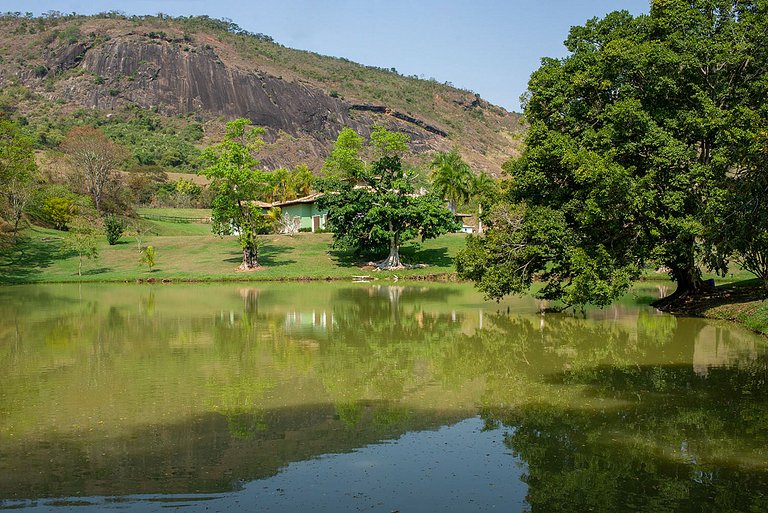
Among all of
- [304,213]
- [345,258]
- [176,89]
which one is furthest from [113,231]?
[176,89]

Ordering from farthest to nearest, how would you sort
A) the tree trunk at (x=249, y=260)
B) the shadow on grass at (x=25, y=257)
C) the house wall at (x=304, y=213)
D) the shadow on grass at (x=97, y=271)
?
the house wall at (x=304, y=213)
the tree trunk at (x=249, y=260)
the shadow on grass at (x=97, y=271)
the shadow on grass at (x=25, y=257)

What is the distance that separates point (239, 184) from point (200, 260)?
294 inches

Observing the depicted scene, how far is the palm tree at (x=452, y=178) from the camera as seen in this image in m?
70.3

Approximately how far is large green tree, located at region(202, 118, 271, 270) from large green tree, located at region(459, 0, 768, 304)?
28.6 meters

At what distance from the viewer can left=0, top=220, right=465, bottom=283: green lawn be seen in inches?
2000

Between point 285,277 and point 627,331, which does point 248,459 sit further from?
point 285,277

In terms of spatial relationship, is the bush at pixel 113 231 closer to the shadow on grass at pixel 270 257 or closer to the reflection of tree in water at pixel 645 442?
the shadow on grass at pixel 270 257

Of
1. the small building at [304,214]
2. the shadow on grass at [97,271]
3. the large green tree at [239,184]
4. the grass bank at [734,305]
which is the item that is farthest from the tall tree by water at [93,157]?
the grass bank at [734,305]

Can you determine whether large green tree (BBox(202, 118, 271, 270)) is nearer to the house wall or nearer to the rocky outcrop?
the house wall

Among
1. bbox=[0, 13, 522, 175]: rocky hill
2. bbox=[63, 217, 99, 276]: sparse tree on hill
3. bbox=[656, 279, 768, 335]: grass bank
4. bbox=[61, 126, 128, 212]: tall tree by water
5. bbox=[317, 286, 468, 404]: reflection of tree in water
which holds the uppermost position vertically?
bbox=[0, 13, 522, 175]: rocky hill

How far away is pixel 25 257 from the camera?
55562mm

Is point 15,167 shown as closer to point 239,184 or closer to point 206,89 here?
point 239,184

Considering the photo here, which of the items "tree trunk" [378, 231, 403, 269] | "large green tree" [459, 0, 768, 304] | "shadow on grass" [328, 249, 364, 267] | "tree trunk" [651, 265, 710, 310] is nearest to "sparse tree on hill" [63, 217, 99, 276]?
"shadow on grass" [328, 249, 364, 267]

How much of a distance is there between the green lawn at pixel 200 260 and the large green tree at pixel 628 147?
77.3 feet
